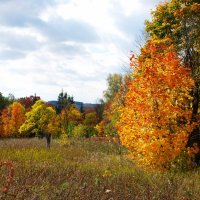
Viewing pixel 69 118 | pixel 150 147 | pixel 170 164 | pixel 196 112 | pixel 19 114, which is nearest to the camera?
pixel 150 147

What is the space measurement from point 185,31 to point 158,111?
593cm

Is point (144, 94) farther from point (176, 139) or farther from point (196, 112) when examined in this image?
point (196, 112)

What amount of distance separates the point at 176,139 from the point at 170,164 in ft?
5.69

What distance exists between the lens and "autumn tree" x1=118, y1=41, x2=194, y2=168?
1414 centimetres

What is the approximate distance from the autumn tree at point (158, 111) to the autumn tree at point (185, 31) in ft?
8.27

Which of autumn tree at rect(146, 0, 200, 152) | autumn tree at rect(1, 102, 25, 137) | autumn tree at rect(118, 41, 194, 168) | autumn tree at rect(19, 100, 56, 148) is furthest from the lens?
autumn tree at rect(1, 102, 25, 137)

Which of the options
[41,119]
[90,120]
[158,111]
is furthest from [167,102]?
[90,120]

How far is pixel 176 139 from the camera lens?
1423cm

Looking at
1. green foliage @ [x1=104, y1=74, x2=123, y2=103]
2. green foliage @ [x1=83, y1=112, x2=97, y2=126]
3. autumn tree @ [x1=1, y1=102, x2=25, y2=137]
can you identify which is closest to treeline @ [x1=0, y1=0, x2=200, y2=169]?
autumn tree @ [x1=1, y1=102, x2=25, y2=137]

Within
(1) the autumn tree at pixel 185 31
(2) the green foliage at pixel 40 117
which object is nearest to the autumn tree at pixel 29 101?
(2) the green foliage at pixel 40 117

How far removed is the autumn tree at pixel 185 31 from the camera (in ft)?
57.9

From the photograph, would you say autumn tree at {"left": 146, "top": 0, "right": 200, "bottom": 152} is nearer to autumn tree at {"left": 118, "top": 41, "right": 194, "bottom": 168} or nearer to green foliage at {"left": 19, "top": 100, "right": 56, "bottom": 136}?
autumn tree at {"left": 118, "top": 41, "right": 194, "bottom": 168}

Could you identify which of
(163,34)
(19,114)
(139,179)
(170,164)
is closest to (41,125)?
(163,34)

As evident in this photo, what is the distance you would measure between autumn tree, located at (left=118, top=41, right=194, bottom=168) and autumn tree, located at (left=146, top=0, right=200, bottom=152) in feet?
8.27
